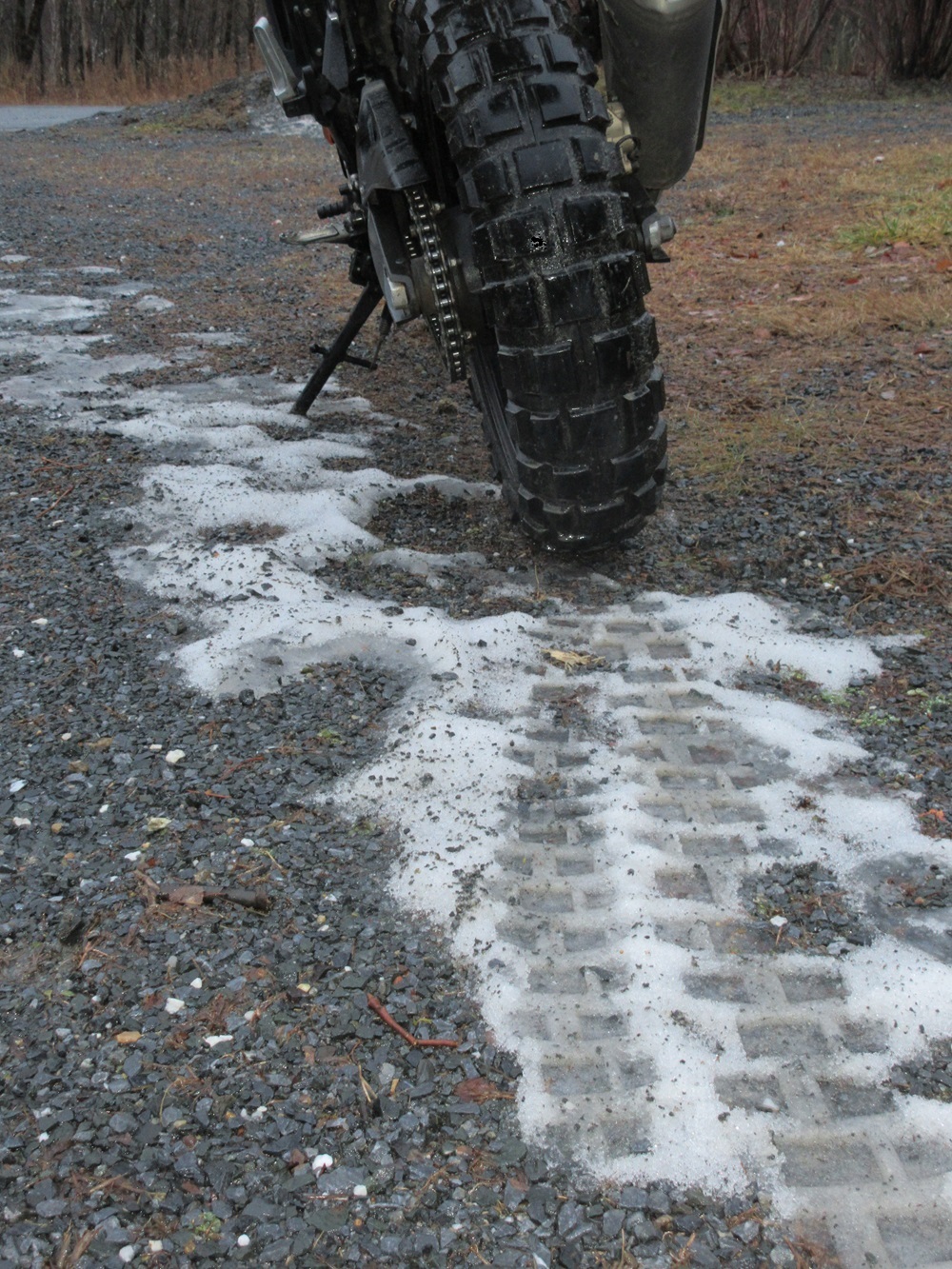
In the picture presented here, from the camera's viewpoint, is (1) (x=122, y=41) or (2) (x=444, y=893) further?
(1) (x=122, y=41)

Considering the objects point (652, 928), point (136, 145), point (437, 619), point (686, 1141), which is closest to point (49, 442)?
point (437, 619)

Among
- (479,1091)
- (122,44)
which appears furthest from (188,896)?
(122,44)

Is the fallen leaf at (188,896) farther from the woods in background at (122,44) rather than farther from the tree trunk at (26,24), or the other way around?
the tree trunk at (26,24)

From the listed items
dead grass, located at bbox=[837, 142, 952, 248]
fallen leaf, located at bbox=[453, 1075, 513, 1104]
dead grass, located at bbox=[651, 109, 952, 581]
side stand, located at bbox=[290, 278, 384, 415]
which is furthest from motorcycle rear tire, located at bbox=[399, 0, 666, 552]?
dead grass, located at bbox=[837, 142, 952, 248]

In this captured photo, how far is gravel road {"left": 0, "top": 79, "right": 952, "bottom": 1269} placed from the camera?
129 centimetres

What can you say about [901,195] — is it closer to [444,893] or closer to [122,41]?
[444,893]

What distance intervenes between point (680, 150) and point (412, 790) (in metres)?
1.57

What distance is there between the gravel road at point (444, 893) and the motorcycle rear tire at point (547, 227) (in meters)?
0.47

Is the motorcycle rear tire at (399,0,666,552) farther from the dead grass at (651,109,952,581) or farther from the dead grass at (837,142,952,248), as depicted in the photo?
the dead grass at (837,142,952,248)

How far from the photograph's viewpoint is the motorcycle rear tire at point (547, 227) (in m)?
2.14

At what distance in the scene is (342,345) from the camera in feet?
11.1

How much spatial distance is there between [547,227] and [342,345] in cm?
135

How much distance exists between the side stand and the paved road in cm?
1094

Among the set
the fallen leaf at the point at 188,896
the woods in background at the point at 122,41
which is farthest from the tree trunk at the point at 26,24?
the fallen leaf at the point at 188,896
